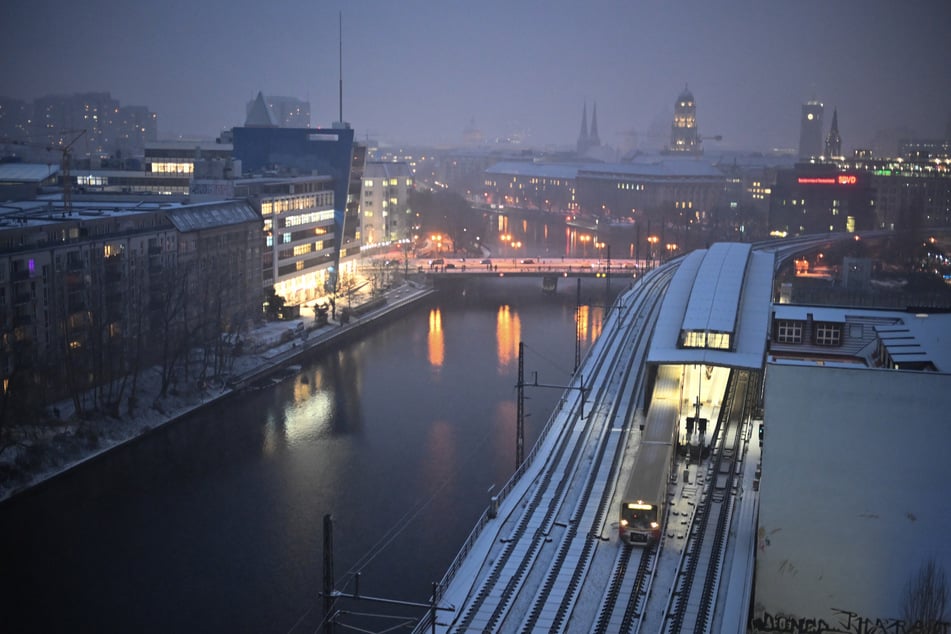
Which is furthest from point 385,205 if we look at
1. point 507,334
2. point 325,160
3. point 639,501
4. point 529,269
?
point 639,501

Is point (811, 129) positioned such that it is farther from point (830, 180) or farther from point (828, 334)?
Answer: point (828, 334)

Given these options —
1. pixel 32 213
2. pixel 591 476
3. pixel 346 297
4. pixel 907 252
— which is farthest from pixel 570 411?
pixel 907 252

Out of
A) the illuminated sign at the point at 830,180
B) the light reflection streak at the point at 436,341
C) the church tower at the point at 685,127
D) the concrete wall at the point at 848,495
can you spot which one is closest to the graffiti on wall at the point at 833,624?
the concrete wall at the point at 848,495

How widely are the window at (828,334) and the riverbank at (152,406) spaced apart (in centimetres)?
806

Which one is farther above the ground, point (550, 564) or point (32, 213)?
point (32, 213)

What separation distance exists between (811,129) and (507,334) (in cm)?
6971

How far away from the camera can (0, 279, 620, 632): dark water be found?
923 centimetres

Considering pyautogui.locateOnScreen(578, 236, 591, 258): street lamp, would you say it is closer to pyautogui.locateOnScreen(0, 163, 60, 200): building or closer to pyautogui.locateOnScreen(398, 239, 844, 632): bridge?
pyautogui.locateOnScreen(0, 163, 60, 200): building

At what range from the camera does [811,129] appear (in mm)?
84562

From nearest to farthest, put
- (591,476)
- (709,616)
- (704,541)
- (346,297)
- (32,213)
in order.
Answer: (709,616)
(704,541)
(591,476)
(32,213)
(346,297)

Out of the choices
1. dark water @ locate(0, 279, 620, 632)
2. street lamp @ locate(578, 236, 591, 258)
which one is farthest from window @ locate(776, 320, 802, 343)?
street lamp @ locate(578, 236, 591, 258)

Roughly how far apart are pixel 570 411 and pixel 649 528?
4.62 m

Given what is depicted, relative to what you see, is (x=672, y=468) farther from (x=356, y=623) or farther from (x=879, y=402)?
(x=356, y=623)

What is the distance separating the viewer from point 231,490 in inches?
469
